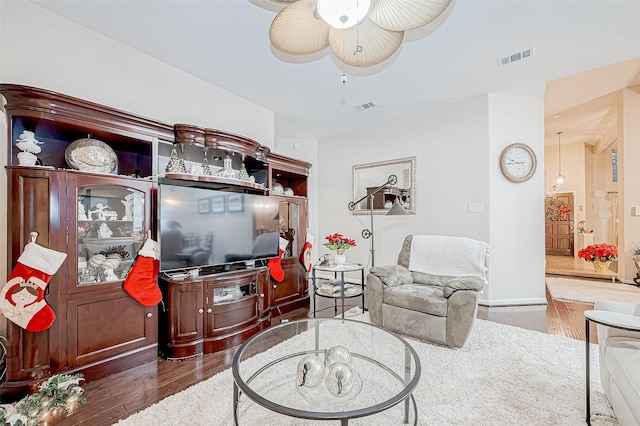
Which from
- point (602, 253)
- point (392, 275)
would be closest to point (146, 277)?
point (392, 275)

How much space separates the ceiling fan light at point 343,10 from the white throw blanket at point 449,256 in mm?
2490

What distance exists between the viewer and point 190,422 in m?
1.51

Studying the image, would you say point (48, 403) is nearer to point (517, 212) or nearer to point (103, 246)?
point (103, 246)

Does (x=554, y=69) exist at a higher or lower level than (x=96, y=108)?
higher

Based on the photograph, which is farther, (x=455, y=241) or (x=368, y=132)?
(x=368, y=132)

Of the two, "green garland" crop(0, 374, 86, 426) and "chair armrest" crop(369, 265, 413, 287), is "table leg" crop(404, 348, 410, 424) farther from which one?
"green garland" crop(0, 374, 86, 426)

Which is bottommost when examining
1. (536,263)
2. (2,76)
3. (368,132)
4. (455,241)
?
(536,263)

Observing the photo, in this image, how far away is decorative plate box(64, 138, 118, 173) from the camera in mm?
2004

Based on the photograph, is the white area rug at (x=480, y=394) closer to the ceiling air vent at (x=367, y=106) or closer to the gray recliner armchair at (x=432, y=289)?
the gray recliner armchair at (x=432, y=289)

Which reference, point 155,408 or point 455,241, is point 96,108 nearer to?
point 155,408

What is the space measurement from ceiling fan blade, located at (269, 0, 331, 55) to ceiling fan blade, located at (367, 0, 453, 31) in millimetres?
305

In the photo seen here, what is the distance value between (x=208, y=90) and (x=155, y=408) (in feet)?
9.50

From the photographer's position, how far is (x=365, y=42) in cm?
158

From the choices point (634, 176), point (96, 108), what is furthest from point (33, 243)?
point (634, 176)
